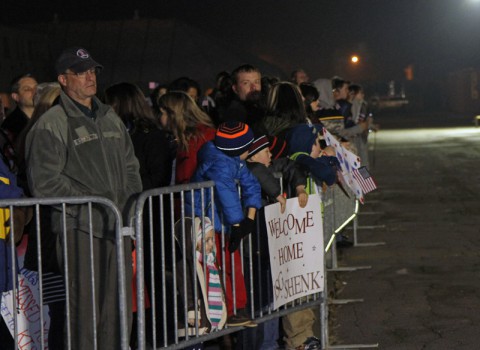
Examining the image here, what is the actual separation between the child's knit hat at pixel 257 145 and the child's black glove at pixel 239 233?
0.53m

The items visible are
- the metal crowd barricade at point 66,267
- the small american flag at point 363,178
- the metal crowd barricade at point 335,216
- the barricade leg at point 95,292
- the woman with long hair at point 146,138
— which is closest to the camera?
the metal crowd barricade at point 66,267

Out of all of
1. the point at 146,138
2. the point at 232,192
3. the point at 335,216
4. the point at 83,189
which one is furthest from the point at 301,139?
the point at 83,189

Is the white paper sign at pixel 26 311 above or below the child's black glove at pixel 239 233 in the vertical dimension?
below

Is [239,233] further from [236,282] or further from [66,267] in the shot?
[66,267]

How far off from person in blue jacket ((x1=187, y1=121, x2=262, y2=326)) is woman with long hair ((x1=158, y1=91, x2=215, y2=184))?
36cm

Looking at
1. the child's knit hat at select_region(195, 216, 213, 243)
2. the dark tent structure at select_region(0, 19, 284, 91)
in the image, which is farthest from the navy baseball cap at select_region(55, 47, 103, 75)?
the dark tent structure at select_region(0, 19, 284, 91)

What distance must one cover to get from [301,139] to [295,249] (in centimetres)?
108

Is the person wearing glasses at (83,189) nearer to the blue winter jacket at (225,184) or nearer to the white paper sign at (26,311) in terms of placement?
the white paper sign at (26,311)


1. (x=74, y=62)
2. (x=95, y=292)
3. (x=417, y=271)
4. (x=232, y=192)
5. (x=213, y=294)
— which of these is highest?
(x=74, y=62)

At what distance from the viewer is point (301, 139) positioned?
739 cm

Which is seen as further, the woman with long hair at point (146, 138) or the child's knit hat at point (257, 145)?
the woman with long hair at point (146, 138)

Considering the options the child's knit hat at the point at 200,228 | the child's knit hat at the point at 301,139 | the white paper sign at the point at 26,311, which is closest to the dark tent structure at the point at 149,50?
the child's knit hat at the point at 301,139

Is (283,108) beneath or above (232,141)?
above

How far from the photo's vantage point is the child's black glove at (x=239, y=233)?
6.04 metres
